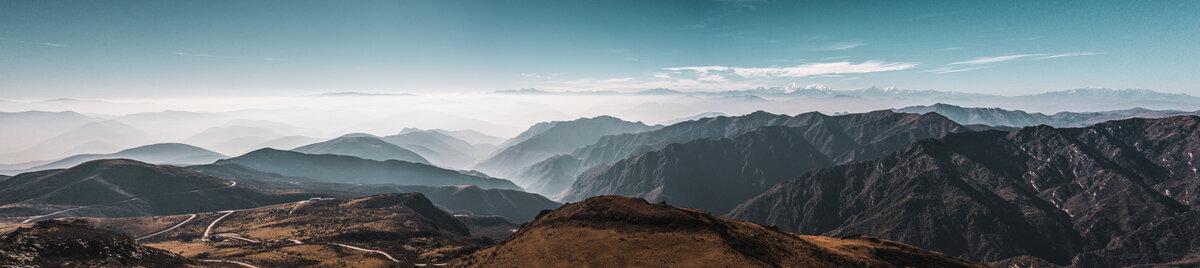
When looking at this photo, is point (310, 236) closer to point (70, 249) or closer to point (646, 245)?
point (70, 249)

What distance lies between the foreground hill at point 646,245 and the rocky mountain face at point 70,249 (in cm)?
5571

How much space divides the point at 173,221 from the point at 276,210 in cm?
3016

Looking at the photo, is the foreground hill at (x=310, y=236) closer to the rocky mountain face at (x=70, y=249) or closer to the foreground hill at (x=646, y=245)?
the rocky mountain face at (x=70, y=249)

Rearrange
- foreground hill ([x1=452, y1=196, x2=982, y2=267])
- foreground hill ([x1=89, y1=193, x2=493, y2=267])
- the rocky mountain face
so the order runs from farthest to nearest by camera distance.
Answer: foreground hill ([x1=89, y1=193, x2=493, y2=267])
the rocky mountain face
foreground hill ([x1=452, y1=196, x2=982, y2=267])

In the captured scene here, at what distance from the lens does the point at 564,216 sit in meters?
75.1

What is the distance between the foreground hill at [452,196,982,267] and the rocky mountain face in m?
55.7

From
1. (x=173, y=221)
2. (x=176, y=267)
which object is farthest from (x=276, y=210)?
(x=176, y=267)

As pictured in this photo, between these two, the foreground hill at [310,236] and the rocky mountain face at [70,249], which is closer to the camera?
the rocky mountain face at [70,249]

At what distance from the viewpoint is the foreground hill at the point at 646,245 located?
57531 millimetres

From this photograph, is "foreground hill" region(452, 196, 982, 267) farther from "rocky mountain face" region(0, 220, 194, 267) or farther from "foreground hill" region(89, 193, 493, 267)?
"rocky mountain face" region(0, 220, 194, 267)

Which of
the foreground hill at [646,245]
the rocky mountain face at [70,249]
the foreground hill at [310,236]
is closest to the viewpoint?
the foreground hill at [646,245]

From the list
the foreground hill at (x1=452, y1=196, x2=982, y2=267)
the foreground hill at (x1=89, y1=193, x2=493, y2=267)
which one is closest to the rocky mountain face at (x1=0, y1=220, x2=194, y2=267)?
the foreground hill at (x1=89, y1=193, x2=493, y2=267)

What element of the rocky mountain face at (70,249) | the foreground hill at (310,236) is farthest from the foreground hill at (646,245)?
the rocky mountain face at (70,249)

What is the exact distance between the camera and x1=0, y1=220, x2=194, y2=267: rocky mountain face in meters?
64.8
